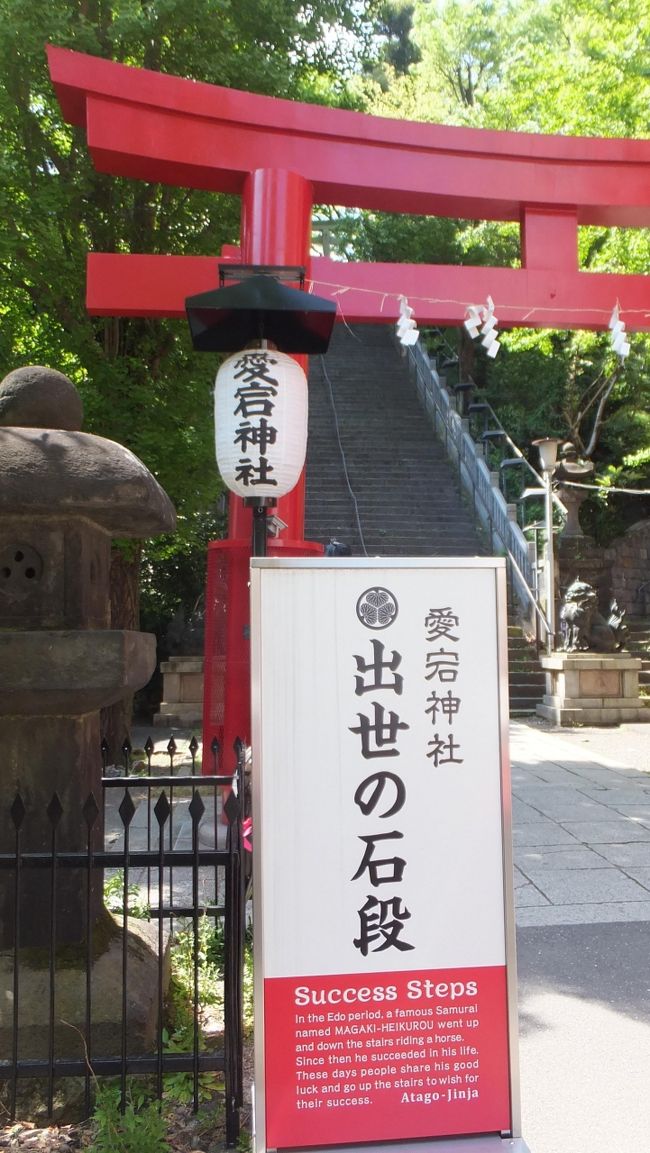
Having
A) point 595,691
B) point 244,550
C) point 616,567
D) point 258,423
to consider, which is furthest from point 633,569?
point 258,423

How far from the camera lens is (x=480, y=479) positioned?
15.7 m

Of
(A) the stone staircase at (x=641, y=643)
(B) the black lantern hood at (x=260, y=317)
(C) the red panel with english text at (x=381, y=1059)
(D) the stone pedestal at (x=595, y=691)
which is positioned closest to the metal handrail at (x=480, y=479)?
(D) the stone pedestal at (x=595, y=691)

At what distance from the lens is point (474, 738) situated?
230 cm

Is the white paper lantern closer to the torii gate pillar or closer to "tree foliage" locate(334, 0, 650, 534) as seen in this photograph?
the torii gate pillar

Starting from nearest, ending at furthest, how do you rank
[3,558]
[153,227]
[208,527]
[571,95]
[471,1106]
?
[471,1106] → [3,558] → [153,227] → [571,95] → [208,527]

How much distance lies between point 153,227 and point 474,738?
7527 mm

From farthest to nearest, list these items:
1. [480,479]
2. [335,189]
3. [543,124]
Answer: [480,479]
[543,124]
[335,189]

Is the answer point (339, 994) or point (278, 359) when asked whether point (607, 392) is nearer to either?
point (278, 359)

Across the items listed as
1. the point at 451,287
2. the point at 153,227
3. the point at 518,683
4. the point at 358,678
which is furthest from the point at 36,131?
the point at 518,683

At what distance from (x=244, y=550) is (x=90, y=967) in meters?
3.60

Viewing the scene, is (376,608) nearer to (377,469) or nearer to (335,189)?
(335,189)

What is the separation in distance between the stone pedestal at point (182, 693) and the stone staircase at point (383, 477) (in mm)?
3695

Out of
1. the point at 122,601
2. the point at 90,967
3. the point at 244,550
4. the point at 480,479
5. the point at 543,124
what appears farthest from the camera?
the point at 480,479

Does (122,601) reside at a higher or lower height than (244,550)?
lower
